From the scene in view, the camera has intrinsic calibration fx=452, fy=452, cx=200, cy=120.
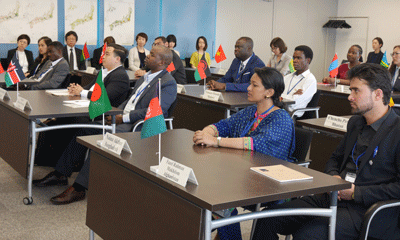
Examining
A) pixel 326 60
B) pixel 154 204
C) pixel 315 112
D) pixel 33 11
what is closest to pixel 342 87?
pixel 315 112

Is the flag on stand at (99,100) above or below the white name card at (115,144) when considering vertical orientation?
above

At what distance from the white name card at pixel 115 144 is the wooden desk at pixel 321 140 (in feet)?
5.37

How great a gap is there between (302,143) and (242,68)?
8.74 ft

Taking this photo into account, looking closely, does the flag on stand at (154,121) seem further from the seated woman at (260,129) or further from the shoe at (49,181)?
the shoe at (49,181)

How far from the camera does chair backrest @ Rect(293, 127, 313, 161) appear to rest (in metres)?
2.65

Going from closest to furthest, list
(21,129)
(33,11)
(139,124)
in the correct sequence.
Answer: (21,129), (139,124), (33,11)

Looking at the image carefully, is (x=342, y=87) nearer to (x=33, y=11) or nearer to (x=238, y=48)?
(x=238, y=48)

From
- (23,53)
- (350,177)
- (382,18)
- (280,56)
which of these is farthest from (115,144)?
(382,18)

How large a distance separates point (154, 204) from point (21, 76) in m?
2.90

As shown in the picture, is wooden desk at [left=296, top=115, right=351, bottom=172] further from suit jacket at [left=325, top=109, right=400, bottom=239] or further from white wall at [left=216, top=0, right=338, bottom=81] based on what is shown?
white wall at [left=216, top=0, right=338, bottom=81]

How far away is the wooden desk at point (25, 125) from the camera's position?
3.47 metres

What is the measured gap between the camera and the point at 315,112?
Result: 4.87m

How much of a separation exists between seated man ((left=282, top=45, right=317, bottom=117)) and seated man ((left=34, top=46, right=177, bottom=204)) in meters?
1.47

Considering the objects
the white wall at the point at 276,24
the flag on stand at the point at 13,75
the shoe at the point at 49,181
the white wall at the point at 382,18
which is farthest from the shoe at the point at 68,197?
the white wall at the point at 382,18
